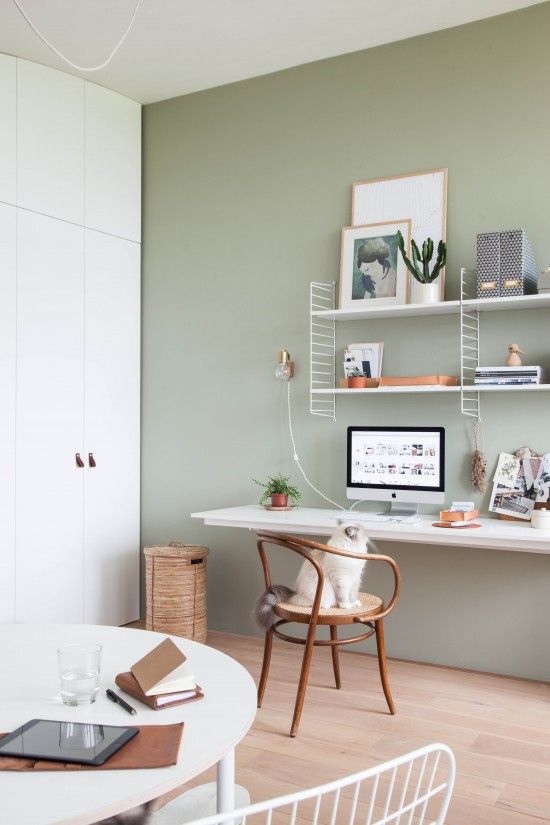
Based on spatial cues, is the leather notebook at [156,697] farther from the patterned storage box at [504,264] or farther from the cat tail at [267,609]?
the patterned storage box at [504,264]

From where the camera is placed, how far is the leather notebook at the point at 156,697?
149 centimetres

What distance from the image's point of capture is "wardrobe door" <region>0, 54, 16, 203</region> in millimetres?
3938

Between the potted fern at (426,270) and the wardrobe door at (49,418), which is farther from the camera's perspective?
the wardrobe door at (49,418)

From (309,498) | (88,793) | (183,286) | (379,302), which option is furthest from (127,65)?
(88,793)

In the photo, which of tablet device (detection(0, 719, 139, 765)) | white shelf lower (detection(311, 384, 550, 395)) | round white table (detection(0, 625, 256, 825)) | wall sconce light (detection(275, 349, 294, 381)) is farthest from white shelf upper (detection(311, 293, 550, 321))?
tablet device (detection(0, 719, 139, 765))

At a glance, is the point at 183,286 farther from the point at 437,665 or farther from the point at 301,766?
the point at 301,766

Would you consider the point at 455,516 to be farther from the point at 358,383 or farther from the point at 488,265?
the point at 488,265

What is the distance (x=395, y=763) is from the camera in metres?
1.08

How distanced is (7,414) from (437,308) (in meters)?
2.12

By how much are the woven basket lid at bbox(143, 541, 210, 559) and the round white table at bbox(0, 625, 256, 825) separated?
2061 millimetres

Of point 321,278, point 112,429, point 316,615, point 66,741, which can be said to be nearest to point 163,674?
point 66,741

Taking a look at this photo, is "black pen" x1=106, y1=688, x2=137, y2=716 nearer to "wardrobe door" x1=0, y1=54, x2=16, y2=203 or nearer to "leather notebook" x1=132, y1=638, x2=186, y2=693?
"leather notebook" x1=132, y1=638, x2=186, y2=693

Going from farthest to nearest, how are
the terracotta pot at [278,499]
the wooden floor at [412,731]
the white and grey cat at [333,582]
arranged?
the terracotta pot at [278,499]
the white and grey cat at [333,582]
the wooden floor at [412,731]

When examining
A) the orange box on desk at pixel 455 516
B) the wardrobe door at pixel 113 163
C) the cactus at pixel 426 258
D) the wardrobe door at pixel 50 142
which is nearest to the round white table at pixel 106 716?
the orange box on desk at pixel 455 516
